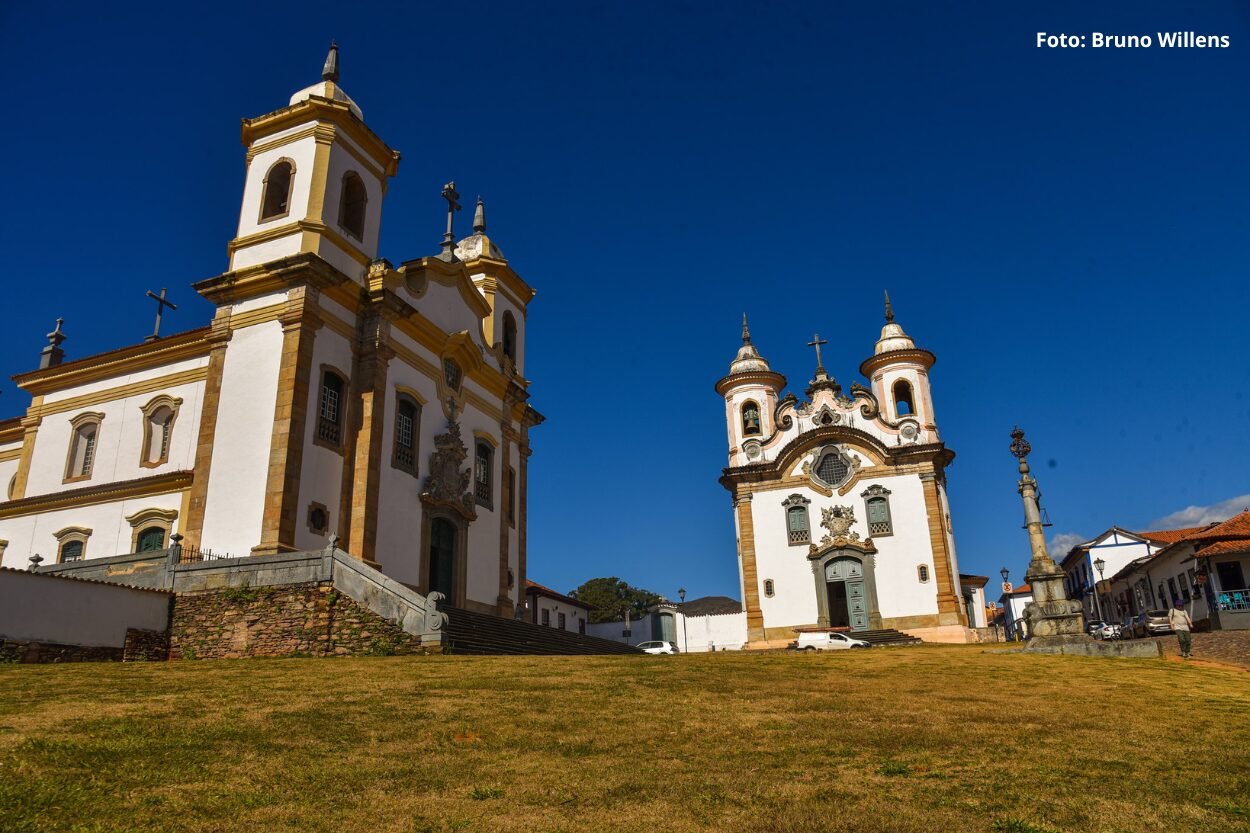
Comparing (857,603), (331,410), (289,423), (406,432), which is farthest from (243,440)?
(857,603)

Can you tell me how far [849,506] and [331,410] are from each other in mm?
24112

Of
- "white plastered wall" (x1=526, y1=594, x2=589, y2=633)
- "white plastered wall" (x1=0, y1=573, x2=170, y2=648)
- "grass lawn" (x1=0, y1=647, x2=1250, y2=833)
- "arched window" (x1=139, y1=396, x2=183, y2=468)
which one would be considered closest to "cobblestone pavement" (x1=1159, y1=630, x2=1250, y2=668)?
"grass lawn" (x1=0, y1=647, x2=1250, y2=833)

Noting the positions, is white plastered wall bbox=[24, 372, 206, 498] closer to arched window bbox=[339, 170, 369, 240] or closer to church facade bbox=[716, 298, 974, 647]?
arched window bbox=[339, 170, 369, 240]

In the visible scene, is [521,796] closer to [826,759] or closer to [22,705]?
[826,759]

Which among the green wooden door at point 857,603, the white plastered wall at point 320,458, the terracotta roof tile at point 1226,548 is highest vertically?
the white plastered wall at point 320,458

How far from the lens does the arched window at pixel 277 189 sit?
22.2 m

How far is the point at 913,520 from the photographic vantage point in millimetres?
36562

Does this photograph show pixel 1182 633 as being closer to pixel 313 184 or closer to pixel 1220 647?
pixel 1220 647

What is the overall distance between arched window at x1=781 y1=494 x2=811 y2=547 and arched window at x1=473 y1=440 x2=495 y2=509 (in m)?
16.5

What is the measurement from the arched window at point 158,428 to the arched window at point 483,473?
26.0 ft

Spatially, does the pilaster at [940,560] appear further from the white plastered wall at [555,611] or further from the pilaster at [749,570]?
the white plastered wall at [555,611]

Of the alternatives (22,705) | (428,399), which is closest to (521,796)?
(22,705)

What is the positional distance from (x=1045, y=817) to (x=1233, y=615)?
28534mm

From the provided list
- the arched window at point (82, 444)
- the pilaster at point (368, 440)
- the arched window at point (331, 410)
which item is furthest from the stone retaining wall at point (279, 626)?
the arched window at point (82, 444)
